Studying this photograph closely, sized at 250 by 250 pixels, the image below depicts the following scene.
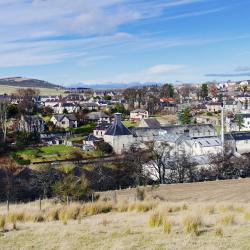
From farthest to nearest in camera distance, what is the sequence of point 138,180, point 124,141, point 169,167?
point 124,141 → point 169,167 → point 138,180

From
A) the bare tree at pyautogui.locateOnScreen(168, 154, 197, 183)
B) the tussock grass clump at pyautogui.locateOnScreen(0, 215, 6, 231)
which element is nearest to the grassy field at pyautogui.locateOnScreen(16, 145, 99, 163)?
the bare tree at pyautogui.locateOnScreen(168, 154, 197, 183)

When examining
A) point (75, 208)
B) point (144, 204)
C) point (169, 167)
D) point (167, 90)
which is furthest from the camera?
point (167, 90)

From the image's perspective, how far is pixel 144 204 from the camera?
11.8 meters

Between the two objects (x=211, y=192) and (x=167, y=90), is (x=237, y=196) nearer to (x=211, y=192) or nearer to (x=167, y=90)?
(x=211, y=192)

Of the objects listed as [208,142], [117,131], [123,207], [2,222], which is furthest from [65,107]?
[2,222]

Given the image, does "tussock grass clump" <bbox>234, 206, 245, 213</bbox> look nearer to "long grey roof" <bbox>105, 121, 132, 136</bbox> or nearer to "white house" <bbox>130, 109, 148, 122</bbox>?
"long grey roof" <bbox>105, 121, 132, 136</bbox>

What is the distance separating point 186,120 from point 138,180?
4381 centimetres

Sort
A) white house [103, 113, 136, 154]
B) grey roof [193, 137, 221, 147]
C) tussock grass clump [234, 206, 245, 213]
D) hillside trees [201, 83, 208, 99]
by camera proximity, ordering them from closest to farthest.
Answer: tussock grass clump [234, 206, 245, 213]
grey roof [193, 137, 221, 147]
white house [103, 113, 136, 154]
hillside trees [201, 83, 208, 99]

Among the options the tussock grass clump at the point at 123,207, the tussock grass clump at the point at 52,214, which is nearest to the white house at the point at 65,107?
the tussock grass clump at the point at 123,207

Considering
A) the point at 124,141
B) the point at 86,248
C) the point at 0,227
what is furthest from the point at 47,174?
the point at 124,141

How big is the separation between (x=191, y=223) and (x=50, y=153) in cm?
3710

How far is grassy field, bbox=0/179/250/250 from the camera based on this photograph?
294 inches

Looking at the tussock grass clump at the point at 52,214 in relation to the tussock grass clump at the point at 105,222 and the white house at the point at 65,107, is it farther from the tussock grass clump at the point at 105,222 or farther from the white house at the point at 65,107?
the white house at the point at 65,107

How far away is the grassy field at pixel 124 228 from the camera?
7.46 meters
